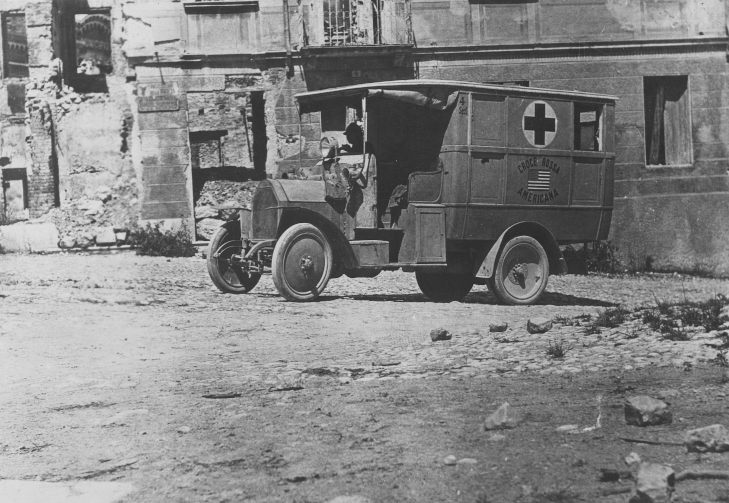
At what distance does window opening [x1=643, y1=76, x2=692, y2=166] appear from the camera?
18.1m

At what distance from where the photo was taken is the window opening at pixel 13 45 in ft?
91.6

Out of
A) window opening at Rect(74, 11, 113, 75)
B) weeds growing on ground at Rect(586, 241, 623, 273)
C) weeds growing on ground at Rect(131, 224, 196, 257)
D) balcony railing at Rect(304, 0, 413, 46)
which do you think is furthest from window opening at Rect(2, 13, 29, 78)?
weeds growing on ground at Rect(586, 241, 623, 273)

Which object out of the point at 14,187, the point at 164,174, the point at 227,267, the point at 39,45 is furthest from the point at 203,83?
the point at 14,187

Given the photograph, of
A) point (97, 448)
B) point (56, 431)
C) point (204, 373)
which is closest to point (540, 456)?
point (97, 448)

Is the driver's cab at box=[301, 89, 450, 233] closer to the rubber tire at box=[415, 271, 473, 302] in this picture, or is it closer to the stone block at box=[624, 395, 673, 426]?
the rubber tire at box=[415, 271, 473, 302]

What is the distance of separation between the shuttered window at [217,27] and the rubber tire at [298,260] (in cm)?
885

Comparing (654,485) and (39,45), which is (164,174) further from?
(654,485)

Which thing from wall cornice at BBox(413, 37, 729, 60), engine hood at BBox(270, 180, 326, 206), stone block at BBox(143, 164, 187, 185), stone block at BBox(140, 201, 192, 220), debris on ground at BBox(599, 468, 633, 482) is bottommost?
debris on ground at BBox(599, 468, 633, 482)

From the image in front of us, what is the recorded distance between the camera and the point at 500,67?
17.9 metres

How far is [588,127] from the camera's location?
11.2 meters

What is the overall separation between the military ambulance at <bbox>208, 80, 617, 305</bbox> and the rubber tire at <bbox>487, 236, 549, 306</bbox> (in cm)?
1

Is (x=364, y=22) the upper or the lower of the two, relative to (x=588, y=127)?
upper

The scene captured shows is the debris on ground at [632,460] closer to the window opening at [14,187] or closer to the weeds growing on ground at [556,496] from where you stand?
the weeds growing on ground at [556,496]

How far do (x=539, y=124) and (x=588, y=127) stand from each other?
34.8 inches
